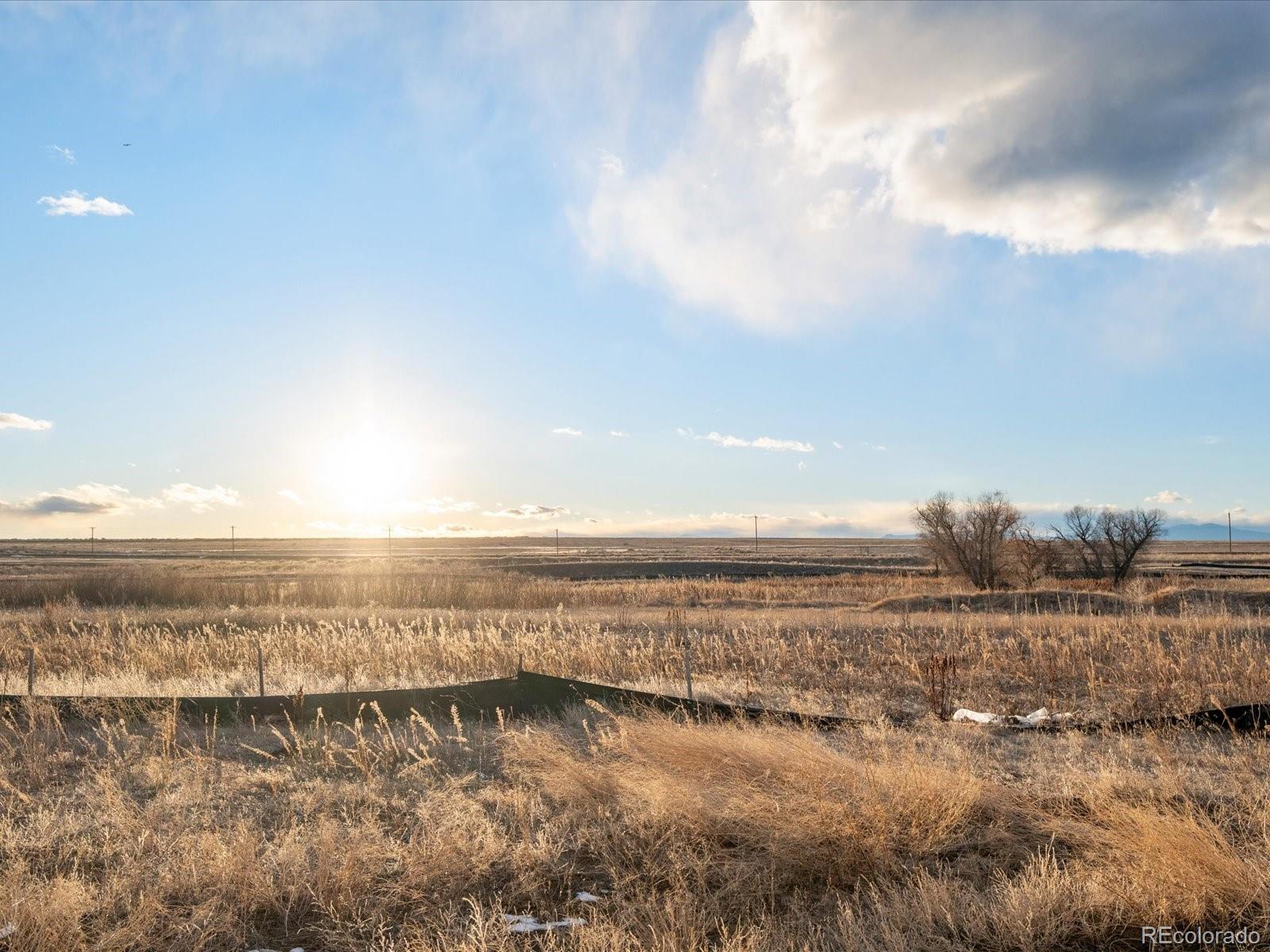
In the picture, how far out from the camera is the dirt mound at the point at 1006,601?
26.8m

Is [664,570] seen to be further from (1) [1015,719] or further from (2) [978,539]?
(1) [1015,719]

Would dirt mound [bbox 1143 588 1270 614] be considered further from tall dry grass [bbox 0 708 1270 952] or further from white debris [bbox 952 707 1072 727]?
tall dry grass [bbox 0 708 1270 952]

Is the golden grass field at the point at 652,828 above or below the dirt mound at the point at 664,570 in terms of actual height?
above

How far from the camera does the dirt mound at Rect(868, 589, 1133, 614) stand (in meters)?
26.8

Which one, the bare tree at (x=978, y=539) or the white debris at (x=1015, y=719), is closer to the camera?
the white debris at (x=1015, y=719)

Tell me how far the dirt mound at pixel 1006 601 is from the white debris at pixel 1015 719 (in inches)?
650

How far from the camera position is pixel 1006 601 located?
28672 millimetres

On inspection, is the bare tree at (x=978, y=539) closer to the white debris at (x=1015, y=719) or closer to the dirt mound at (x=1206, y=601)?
the dirt mound at (x=1206, y=601)

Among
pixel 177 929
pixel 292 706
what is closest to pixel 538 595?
pixel 292 706

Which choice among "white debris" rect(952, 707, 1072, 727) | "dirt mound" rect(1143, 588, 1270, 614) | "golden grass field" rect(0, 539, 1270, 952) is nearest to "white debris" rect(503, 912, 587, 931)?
"golden grass field" rect(0, 539, 1270, 952)

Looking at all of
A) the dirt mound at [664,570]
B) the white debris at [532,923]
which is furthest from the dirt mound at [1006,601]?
the dirt mound at [664,570]

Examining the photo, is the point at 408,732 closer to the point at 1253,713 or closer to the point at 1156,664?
the point at 1253,713

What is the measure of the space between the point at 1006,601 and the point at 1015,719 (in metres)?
20.5

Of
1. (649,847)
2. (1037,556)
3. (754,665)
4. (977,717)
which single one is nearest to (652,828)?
(649,847)
